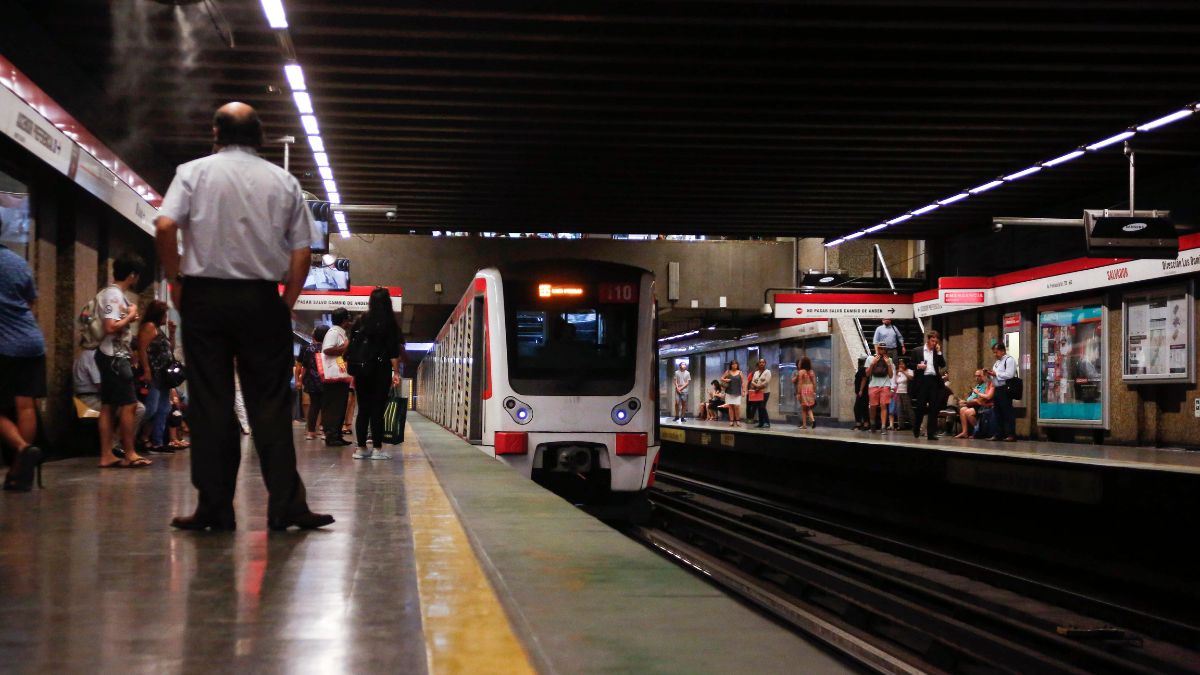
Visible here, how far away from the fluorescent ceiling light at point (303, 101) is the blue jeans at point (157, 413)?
4.21 m

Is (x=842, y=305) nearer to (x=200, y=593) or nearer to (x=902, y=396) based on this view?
(x=902, y=396)

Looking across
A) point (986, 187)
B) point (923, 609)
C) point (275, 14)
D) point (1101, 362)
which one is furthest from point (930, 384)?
point (275, 14)

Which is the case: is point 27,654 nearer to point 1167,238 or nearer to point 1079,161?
point 1167,238

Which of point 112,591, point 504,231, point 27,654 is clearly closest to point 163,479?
point 112,591

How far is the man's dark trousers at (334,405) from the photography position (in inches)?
568

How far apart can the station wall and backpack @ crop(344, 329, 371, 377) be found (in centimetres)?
1703

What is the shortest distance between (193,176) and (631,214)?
60.5ft

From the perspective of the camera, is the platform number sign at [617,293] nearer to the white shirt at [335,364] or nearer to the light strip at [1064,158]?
the white shirt at [335,364]

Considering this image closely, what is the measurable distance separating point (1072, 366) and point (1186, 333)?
321 centimetres

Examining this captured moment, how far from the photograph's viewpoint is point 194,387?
4.65 metres

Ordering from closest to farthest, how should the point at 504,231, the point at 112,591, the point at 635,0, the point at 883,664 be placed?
the point at 112,591, the point at 883,664, the point at 635,0, the point at 504,231

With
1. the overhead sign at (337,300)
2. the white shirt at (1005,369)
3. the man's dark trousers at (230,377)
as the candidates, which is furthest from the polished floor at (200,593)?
the overhead sign at (337,300)

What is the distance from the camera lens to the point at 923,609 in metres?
8.36

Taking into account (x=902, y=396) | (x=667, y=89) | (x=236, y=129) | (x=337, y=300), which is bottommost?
(x=902, y=396)
